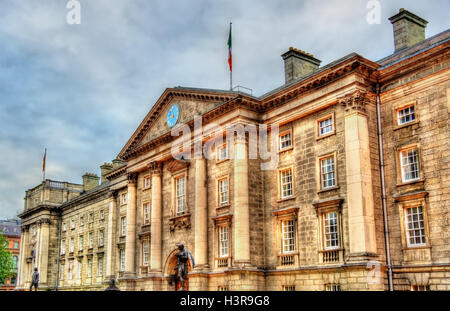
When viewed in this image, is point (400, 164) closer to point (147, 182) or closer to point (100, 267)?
point (147, 182)

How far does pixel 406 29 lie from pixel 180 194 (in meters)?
18.8

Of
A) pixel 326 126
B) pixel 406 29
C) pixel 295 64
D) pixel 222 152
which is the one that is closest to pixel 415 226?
pixel 326 126

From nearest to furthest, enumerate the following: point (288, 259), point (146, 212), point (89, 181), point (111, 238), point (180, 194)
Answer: point (288, 259) < point (180, 194) < point (146, 212) < point (111, 238) < point (89, 181)

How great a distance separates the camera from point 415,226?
78.7 ft

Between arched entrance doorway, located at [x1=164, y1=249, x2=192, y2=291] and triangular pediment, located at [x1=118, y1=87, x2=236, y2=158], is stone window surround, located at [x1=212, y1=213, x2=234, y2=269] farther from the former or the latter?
triangular pediment, located at [x1=118, y1=87, x2=236, y2=158]

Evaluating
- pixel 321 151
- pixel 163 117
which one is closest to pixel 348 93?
pixel 321 151

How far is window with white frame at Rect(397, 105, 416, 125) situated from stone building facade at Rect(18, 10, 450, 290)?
70 millimetres

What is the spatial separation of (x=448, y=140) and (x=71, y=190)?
5843cm

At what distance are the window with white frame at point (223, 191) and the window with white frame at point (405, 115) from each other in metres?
11.8

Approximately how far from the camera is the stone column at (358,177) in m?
24.4

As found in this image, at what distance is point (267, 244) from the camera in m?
30.3

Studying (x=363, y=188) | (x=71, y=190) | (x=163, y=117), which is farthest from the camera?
(x=71, y=190)

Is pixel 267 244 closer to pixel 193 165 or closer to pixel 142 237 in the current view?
pixel 193 165

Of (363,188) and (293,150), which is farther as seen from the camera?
(293,150)
